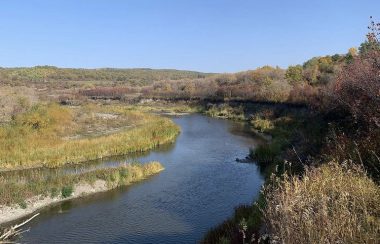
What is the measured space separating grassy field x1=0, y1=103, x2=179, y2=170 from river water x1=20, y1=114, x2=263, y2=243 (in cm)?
202

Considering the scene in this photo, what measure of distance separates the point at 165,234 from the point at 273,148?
1612 cm

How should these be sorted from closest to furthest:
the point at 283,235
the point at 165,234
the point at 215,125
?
the point at 283,235, the point at 165,234, the point at 215,125

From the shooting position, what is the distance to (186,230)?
17.0 m

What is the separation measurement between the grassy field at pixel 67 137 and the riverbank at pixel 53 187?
18.2ft

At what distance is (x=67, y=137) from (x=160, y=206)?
17.7 meters

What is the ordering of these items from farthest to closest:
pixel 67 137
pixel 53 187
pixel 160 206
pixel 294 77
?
pixel 294 77 < pixel 67 137 < pixel 53 187 < pixel 160 206

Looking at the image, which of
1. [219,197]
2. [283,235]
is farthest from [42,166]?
[283,235]

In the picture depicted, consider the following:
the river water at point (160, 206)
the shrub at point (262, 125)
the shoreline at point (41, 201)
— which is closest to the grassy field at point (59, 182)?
the shoreline at point (41, 201)

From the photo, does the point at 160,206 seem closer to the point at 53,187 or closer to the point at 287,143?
the point at 53,187

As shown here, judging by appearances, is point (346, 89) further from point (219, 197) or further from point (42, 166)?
point (42, 166)

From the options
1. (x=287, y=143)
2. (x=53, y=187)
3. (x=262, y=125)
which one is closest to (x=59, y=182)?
(x=53, y=187)

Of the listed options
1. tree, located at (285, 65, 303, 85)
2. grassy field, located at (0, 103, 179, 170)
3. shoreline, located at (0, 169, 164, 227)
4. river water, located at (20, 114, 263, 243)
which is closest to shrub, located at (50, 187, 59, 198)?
shoreline, located at (0, 169, 164, 227)

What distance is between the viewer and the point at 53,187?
21109mm

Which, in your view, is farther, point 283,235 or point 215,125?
point 215,125
